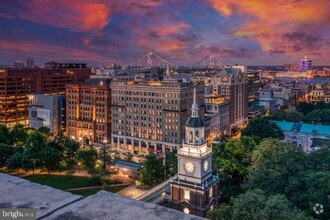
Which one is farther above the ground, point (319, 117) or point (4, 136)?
point (319, 117)

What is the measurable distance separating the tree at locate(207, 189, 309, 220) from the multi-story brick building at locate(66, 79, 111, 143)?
7577cm

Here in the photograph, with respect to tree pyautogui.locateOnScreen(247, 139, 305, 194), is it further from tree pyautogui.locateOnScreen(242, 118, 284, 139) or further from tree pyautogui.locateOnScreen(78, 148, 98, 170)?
tree pyautogui.locateOnScreen(78, 148, 98, 170)

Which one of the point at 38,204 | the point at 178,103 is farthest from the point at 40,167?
the point at 38,204

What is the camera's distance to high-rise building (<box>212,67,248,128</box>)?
126 m

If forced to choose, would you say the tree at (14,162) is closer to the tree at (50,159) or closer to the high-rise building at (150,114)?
the tree at (50,159)

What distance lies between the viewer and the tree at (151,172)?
56.3 m

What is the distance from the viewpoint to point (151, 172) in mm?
56344

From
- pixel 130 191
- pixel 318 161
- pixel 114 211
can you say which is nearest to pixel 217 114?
pixel 130 191

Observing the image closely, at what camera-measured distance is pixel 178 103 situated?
290ft

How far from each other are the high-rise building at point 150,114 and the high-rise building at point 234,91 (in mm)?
26451

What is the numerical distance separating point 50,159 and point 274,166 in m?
45.8

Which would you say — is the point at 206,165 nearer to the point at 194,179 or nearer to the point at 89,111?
the point at 194,179

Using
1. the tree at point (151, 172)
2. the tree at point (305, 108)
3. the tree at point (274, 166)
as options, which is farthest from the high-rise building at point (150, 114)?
the tree at point (305, 108)

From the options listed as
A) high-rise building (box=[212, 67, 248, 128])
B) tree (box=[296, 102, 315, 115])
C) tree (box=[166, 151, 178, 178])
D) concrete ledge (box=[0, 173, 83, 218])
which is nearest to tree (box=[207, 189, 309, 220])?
tree (box=[166, 151, 178, 178])
